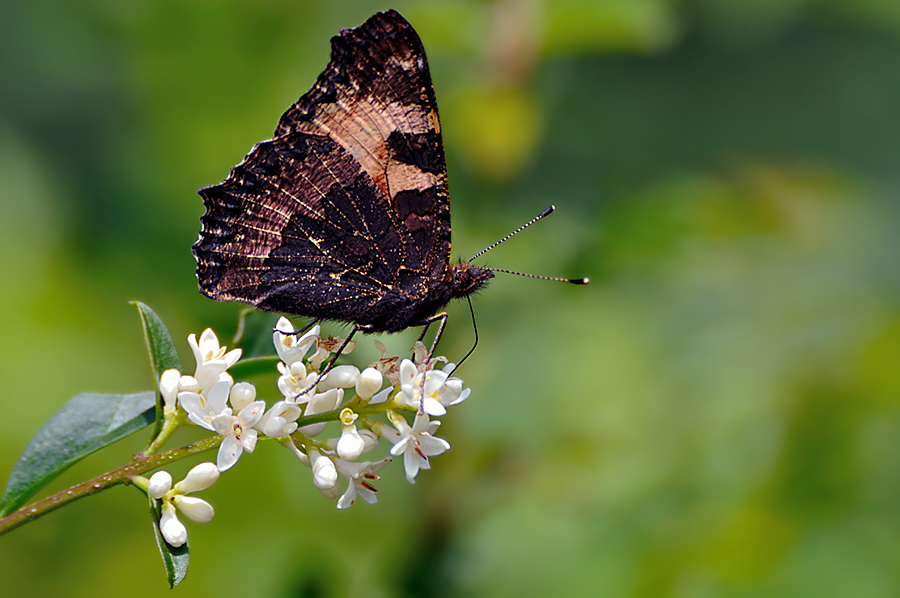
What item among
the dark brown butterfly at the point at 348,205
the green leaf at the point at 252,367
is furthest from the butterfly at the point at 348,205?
the green leaf at the point at 252,367

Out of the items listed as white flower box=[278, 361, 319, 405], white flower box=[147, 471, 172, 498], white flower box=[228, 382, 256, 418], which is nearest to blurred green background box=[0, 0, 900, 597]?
white flower box=[278, 361, 319, 405]

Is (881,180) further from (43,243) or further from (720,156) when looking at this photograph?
(43,243)

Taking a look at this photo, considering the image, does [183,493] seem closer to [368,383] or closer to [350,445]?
[350,445]

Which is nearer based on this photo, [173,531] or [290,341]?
[173,531]

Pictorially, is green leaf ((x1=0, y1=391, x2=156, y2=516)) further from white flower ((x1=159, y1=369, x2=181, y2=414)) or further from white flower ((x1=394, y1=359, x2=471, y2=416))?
white flower ((x1=394, y1=359, x2=471, y2=416))

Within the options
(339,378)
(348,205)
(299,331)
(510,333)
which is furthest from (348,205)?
(510,333)

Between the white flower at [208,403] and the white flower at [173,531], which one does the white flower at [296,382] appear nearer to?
the white flower at [208,403]

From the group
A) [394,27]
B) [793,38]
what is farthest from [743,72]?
[394,27]
